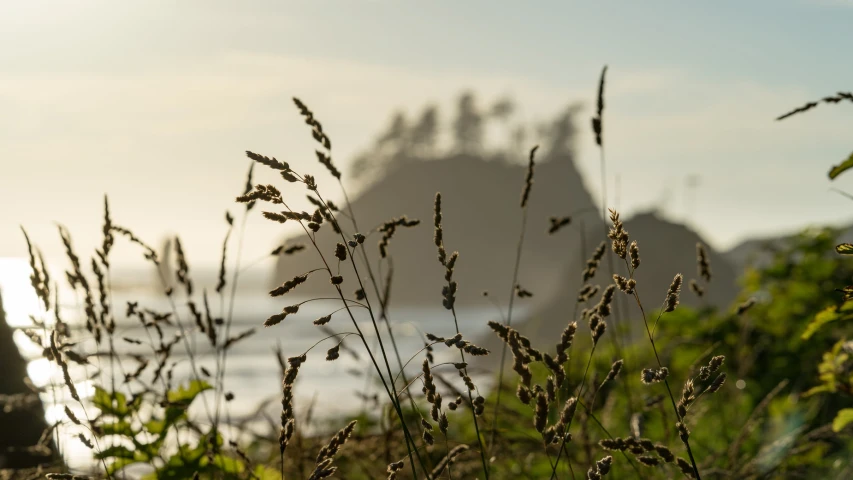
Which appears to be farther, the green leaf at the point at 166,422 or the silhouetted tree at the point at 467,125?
the silhouetted tree at the point at 467,125

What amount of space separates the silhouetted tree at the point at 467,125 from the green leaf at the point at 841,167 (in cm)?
13016

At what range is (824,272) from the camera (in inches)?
200

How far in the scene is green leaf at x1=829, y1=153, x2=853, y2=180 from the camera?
53.9 inches

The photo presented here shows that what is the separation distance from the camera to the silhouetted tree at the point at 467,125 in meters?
130

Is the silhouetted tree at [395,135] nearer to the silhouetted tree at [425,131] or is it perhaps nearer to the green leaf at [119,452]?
the silhouetted tree at [425,131]

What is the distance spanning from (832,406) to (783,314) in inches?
28.6

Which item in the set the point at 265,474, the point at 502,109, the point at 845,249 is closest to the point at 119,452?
the point at 265,474

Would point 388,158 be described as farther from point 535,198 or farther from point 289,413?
point 289,413

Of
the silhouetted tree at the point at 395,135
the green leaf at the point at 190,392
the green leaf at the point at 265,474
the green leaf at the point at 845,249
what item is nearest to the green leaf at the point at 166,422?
the green leaf at the point at 190,392

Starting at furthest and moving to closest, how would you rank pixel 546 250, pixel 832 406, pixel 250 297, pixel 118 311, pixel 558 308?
pixel 546 250 < pixel 250 297 < pixel 118 311 < pixel 558 308 < pixel 832 406

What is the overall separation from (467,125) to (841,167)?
136 metres

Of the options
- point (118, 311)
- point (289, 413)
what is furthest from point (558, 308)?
point (289, 413)

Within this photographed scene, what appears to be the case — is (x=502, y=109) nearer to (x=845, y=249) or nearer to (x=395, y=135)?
(x=395, y=135)

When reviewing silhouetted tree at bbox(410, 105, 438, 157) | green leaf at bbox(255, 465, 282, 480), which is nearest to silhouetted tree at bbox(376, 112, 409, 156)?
silhouetted tree at bbox(410, 105, 438, 157)
